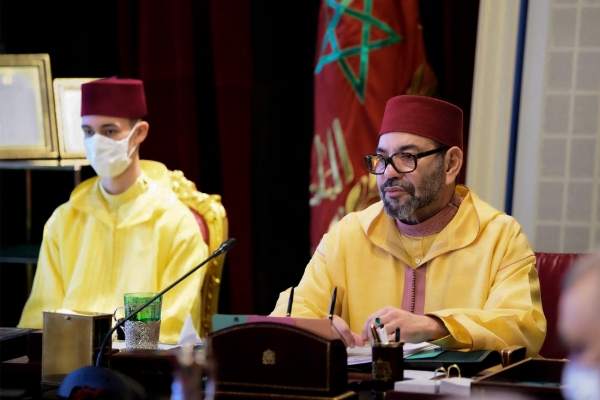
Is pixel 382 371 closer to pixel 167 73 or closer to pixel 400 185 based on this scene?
pixel 400 185

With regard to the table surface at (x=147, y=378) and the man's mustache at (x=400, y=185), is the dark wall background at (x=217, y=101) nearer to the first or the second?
the man's mustache at (x=400, y=185)

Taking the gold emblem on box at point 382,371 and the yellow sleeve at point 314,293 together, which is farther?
the yellow sleeve at point 314,293

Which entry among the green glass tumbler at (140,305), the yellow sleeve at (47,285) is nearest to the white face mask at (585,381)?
the green glass tumbler at (140,305)

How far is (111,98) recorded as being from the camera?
146 inches

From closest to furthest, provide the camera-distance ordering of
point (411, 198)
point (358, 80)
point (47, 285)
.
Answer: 1. point (411, 198)
2. point (47, 285)
3. point (358, 80)

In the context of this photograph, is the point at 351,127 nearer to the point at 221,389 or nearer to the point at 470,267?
the point at 470,267

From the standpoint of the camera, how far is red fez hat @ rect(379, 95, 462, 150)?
2.87 m

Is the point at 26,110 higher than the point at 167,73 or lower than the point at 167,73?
lower

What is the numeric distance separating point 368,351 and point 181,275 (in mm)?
1381

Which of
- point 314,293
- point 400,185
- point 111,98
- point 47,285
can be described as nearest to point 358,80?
point 111,98

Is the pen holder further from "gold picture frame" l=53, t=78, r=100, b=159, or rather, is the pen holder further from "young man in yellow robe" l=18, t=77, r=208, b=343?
"gold picture frame" l=53, t=78, r=100, b=159

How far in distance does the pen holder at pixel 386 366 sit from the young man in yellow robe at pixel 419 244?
2.55 ft

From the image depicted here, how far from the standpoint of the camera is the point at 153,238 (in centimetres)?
364

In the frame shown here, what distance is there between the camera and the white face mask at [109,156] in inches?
146
